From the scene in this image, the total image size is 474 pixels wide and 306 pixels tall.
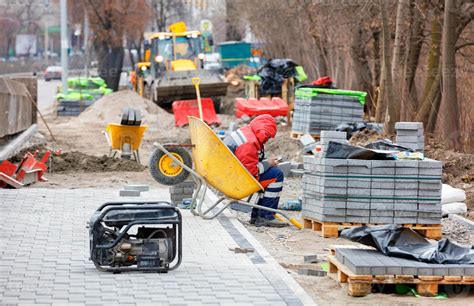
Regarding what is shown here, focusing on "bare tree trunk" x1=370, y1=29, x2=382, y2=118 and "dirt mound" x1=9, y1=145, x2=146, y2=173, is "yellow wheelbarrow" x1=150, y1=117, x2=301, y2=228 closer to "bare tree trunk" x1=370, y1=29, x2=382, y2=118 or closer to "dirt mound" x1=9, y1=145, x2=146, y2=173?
"dirt mound" x1=9, y1=145, x2=146, y2=173

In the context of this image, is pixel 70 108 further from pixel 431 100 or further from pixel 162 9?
pixel 162 9

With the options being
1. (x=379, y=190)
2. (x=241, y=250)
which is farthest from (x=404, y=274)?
(x=379, y=190)

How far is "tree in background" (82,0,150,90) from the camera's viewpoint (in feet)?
204

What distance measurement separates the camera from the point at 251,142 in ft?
43.7

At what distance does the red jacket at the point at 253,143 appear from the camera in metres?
13.3

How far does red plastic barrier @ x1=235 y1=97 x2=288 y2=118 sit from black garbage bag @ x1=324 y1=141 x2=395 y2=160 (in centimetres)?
2122

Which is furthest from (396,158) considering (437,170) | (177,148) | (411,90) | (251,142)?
(411,90)

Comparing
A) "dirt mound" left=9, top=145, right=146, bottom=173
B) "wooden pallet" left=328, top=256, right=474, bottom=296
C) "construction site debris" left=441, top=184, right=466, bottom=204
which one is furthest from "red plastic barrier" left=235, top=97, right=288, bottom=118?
"wooden pallet" left=328, top=256, right=474, bottom=296

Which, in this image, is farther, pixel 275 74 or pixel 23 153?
pixel 275 74

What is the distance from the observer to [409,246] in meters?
9.85

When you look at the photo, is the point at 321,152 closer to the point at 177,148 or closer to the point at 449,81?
the point at 177,148

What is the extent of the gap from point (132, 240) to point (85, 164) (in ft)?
38.2

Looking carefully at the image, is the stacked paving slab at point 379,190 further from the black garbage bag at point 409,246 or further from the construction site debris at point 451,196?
the black garbage bag at point 409,246

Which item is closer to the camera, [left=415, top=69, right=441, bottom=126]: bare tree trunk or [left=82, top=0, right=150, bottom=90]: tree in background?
[left=415, top=69, right=441, bottom=126]: bare tree trunk
